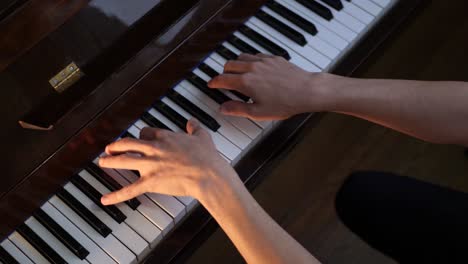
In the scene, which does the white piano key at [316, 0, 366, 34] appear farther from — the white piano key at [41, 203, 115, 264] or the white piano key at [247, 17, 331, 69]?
the white piano key at [41, 203, 115, 264]

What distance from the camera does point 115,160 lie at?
1245mm

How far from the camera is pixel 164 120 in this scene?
141 cm

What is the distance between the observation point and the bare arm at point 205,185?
1.13 m

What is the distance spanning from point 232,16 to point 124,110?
Result: 378 mm

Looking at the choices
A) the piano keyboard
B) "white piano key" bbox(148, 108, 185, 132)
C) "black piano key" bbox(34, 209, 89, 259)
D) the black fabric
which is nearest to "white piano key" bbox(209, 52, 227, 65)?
the piano keyboard

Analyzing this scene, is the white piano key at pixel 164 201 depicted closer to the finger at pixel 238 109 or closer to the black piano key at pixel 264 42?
the finger at pixel 238 109

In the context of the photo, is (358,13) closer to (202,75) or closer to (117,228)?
(202,75)

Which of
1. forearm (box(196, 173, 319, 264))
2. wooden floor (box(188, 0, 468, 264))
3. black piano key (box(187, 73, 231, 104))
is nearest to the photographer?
forearm (box(196, 173, 319, 264))

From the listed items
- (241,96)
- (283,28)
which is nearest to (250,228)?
(241,96)

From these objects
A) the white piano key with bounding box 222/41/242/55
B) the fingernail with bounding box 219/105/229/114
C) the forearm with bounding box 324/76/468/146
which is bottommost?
the forearm with bounding box 324/76/468/146

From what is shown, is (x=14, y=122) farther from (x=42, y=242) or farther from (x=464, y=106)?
(x=464, y=106)

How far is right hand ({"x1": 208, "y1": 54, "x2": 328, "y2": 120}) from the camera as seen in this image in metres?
1.34

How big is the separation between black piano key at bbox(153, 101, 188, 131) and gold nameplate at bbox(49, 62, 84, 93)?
0.25 metres

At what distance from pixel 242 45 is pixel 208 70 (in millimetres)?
121
